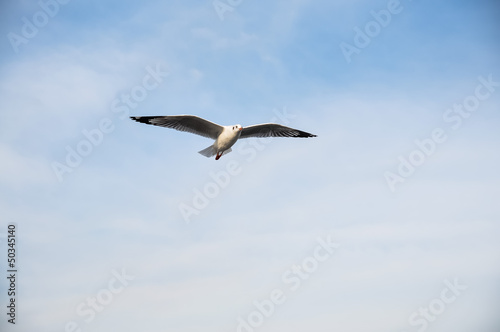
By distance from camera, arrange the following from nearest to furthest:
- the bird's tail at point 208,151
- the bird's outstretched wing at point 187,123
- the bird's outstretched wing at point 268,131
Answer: the bird's outstretched wing at point 187,123 → the bird's tail at point 208,151 → the bird's outstretched wing at point 268,131

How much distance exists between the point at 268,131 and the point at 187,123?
3.25m

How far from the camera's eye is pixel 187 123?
16.6m

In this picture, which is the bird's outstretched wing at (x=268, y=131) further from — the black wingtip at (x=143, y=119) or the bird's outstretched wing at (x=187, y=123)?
the black wingtip at (x=143, y=119)

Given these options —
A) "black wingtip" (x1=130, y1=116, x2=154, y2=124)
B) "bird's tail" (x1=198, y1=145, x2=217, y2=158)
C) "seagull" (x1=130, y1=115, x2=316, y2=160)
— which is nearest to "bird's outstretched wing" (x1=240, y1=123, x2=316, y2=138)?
"seagull" (x1=130, y1=115, x2=316, y2=160)

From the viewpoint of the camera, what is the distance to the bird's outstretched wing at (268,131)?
1756 centimetres

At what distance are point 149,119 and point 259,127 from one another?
156 inches

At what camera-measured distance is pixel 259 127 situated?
1764 cm

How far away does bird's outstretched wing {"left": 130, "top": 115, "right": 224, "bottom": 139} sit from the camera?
16.3 meters

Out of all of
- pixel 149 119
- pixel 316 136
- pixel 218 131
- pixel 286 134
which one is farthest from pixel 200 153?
pixel 316 136

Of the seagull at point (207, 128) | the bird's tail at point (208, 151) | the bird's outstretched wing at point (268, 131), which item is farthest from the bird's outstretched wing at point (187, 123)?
the bird's outstretched wing at point (268, 131)

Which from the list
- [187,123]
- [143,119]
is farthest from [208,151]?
[143,119]

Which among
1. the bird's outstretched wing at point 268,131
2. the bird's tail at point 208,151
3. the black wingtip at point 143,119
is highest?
the bird's outstretched wing at point 268,131

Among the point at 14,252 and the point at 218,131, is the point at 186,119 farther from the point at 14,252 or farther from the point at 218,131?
the point at 14,252

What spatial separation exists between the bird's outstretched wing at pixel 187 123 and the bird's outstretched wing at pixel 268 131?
118 cm
